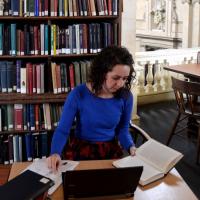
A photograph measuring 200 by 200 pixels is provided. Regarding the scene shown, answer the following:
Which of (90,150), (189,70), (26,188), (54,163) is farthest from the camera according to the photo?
(189,70)

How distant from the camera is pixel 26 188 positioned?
137 centimetres

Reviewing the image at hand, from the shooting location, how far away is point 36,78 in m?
3.20

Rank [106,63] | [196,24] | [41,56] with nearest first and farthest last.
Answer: [106,63], [41,56], [196,24]

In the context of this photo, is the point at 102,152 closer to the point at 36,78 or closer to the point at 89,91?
the point at 89,91

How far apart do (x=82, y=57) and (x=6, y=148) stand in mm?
1019

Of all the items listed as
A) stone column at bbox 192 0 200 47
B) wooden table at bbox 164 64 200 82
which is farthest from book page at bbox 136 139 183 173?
stone column at bbox 192 0 200 47

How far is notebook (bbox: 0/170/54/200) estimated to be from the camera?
4.33ft

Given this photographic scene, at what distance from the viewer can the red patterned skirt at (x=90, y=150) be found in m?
2.18

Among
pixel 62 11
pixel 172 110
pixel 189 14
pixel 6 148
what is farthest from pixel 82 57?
pixel 189 14

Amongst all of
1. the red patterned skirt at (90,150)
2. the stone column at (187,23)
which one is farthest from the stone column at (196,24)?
the red patterned skirt at (90,150)

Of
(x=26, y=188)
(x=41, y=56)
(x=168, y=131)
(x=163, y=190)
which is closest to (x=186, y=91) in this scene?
(x=168, y=131)

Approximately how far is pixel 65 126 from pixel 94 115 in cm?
18

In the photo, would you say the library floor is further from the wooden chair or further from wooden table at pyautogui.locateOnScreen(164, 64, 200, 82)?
wooden table at pyautogui.locateOnScreen(164, 64, 200, 82)

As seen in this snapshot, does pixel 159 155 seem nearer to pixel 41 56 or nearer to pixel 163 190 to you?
pixel 163 190
